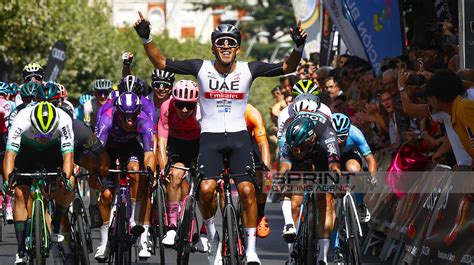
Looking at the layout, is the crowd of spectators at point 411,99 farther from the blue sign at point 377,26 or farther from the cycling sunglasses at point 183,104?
the cycling sunglasses at point 183,104

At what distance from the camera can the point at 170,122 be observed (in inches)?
632

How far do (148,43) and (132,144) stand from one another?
7.43ft

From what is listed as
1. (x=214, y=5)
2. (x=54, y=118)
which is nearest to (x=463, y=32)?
(x=54, y=118)

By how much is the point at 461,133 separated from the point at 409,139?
363 centimetres

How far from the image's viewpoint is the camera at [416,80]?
15706mm

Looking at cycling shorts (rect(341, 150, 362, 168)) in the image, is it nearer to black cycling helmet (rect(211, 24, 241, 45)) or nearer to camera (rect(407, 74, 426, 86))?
camera (rect(407, 74, 426, 86))

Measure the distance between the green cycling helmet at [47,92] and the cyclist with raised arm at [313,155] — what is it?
2.09 metres

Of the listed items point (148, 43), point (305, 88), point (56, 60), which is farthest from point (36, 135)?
point (56, 60)

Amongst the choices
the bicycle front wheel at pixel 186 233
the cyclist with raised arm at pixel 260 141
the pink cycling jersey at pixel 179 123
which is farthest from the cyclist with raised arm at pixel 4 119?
the bicycle front wheel at pixel 186 233

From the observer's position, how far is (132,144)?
15492 millimetres

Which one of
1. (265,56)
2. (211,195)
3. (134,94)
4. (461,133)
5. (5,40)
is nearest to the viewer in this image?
(461,133)

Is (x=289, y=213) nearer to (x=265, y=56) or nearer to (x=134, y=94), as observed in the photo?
(x=134, y=94)

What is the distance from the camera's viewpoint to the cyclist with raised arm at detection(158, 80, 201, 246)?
1572 cm

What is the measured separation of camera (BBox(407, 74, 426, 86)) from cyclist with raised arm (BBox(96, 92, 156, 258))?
267 centimetres
